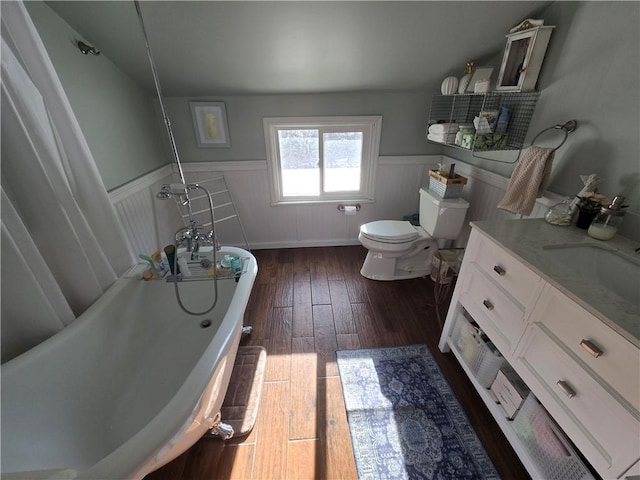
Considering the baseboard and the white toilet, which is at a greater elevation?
the white toilet

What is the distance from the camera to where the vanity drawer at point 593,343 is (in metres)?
0.63

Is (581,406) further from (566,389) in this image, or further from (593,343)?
(593,343)

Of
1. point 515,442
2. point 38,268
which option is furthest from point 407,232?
point 38,268

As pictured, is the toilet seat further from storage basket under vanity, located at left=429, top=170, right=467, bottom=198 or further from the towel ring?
the towel ring

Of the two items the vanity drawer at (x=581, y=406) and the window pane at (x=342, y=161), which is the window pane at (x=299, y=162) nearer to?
the window pane at (x=342, y=161)

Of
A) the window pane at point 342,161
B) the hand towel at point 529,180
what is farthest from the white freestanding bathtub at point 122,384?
the hand towel at point 529,180

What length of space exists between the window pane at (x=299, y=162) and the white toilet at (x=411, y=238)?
81 cm

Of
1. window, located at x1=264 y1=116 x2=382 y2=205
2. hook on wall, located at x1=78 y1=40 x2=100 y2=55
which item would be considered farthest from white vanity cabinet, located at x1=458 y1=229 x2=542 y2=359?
hook on wall, located at x1=78 y1=40 x2=100 y2=55

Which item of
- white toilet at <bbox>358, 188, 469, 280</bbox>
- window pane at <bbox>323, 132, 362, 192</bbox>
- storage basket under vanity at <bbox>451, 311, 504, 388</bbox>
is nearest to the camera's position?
storage basket under vanity at <bbox>451, 311, 504, 388</bbox>

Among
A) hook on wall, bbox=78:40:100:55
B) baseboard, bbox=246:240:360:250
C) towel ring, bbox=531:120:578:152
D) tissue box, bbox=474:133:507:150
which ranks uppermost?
hook on wall, bbox=78:40:100:55

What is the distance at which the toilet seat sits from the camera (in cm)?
201

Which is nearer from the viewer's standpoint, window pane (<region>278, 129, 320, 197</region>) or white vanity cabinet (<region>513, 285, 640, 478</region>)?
white vanity cabinet (<region>513, 285, 640, 478</region>)

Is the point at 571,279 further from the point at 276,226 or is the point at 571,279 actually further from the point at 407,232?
the point at 276,226

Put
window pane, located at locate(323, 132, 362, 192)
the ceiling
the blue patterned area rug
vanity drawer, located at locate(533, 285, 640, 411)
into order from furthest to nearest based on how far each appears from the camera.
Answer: window pane, located at locate(323, 132, 362, 192) → the ceiling → the blue patterned area rug → vanity drawer, located at locate(533, 285, 640, 411)
